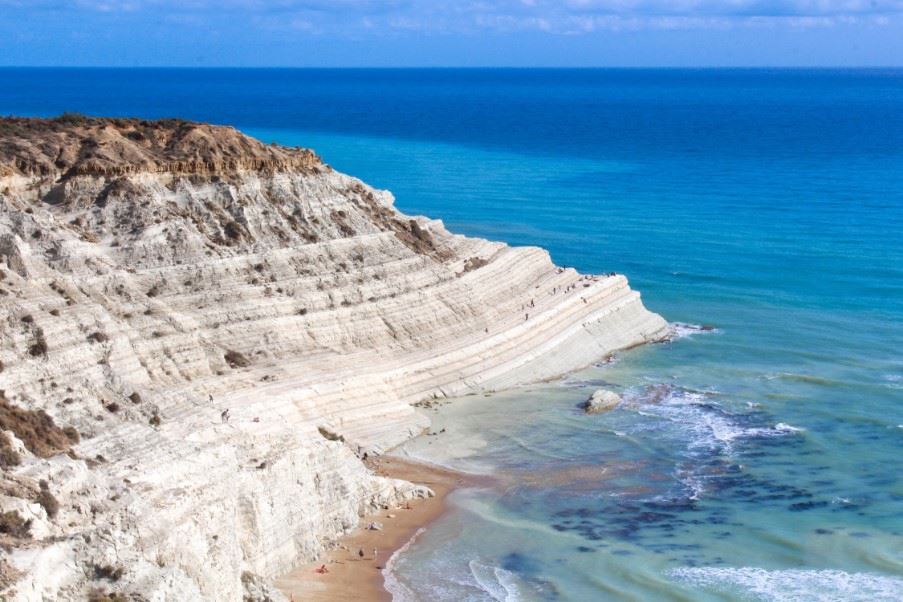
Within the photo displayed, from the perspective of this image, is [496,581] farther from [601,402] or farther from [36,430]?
[601,402]

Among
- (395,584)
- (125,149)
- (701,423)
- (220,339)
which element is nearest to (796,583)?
(395,584)

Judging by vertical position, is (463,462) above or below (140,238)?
below

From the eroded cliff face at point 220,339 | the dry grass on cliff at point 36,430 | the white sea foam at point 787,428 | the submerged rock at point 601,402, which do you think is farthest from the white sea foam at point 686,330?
the dry grass on cliff at point 36,430

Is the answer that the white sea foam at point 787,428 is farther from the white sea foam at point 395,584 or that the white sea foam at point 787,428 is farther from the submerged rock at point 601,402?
the white sea foam at point 395,584

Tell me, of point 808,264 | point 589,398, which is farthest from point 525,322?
point 808,264

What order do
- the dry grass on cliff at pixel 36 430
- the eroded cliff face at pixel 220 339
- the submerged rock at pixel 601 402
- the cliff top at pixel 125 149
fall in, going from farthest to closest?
1. the cliff top at pixel 125 149
2. the submerged rock at pixel 601 402
3. the dry grass on cliff at pixel 36 430
4. the eroded cliff face at pixel 220 339

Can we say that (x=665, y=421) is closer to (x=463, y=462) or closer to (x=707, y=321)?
(x=463, y=462)
